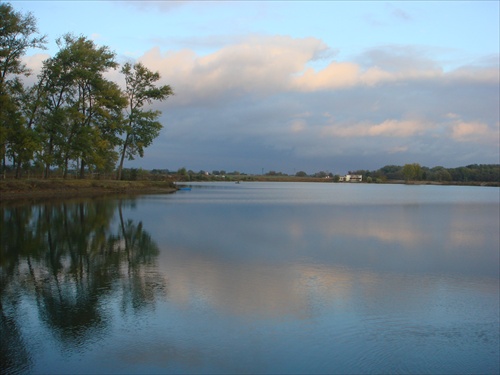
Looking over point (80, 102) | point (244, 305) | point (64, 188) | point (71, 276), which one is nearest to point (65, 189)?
point (64, 188)

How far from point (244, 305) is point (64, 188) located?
30.7 m

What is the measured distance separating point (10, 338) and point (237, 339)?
290 cm

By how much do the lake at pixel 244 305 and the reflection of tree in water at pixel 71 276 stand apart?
3 centimetres

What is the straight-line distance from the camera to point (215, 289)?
8.37 metres

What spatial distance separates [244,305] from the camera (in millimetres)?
7402

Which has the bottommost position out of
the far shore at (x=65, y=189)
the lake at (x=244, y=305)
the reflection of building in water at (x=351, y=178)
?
the lake at (x=244, y=305)

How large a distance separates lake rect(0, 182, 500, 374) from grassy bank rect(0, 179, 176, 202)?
55.6 ft

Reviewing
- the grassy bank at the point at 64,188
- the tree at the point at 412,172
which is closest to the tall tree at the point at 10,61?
the grassy bank at the point at 64,188

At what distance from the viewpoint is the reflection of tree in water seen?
6082 millimetres

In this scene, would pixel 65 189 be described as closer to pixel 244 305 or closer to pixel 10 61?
pixel 10 61

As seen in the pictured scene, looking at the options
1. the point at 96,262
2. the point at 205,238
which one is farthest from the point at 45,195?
the point at 96,262

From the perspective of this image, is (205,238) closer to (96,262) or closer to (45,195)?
(96,262)

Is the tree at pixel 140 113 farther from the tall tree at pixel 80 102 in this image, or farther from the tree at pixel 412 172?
the tree at pixel 412 172

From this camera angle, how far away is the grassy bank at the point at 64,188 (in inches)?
1164
